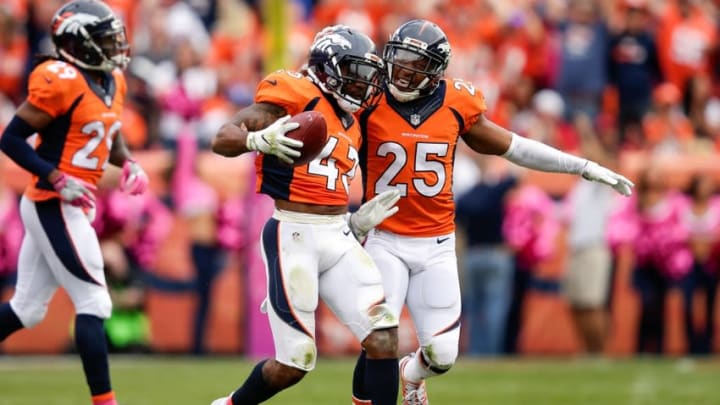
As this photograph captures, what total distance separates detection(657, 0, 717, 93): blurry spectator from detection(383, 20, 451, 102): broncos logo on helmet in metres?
7.87

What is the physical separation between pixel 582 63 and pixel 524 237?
2.32 meters

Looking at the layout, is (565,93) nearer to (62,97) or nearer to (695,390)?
(695,390)

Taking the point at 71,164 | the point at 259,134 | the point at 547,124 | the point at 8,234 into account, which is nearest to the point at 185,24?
the point at 8,234

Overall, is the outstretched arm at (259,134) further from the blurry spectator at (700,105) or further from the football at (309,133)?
the blurry spectator at (700,105)

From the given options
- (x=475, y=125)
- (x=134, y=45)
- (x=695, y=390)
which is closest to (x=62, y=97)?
(x=475, y=125)

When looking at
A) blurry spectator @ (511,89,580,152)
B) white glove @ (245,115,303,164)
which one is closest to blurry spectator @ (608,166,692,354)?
blurry spectator @ (511,89,580,152)

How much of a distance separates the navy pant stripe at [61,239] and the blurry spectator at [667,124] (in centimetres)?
691

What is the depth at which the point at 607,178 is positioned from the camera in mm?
7281

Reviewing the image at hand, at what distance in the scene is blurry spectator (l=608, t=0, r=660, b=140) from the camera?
1420 cm

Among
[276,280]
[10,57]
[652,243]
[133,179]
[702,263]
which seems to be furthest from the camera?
[10,57]

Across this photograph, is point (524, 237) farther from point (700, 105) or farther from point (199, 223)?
point (700, 105)

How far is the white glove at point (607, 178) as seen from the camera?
729cm

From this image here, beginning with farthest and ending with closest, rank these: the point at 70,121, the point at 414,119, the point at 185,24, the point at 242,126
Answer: the point at 185,24 → the point at 70,121 → the point at 414,119 → the point at 242,126

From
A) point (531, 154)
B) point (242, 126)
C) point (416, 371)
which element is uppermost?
point (242, 126)
